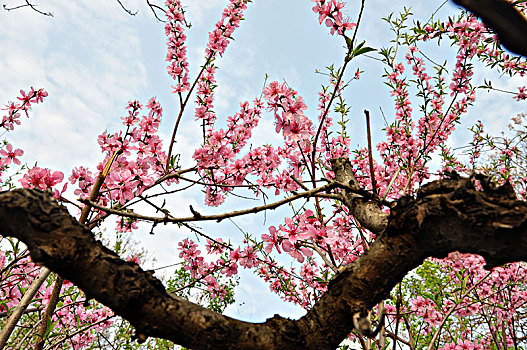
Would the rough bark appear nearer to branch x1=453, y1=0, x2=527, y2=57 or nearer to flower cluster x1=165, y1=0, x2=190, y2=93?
branch x1=453, y1=0, x2=527, y2=57

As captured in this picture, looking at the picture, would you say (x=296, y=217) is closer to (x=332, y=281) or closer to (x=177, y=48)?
(x=332, y=281)

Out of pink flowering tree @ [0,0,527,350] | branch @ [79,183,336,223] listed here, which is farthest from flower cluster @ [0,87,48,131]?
branch @ [79,183,336,223]

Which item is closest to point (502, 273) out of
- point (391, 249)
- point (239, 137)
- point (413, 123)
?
point (413, 123)

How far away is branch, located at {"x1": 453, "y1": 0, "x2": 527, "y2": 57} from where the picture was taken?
0.45m

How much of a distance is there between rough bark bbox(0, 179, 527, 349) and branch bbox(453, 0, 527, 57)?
1.69 ft

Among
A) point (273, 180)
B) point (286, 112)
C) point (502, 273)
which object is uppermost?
point (502, 273)

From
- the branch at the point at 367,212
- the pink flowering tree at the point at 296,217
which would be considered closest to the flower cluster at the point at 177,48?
the pink flowering tree at the point at 296,217

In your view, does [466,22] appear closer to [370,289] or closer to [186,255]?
[370,289]

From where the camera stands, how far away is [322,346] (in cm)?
90

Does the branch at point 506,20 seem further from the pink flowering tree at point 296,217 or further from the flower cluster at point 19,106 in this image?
the flower cluster at point 19,106

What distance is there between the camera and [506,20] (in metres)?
0.46

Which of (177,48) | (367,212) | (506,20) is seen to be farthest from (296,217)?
(177,48)

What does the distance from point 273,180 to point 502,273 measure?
11.2ft

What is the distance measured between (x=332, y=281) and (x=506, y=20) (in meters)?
0.81
